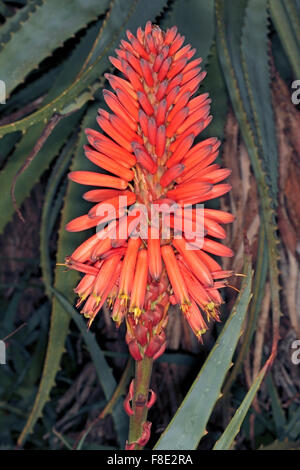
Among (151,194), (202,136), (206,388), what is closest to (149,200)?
(151,194)

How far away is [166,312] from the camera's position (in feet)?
2.01

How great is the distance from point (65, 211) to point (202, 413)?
529 millimetres

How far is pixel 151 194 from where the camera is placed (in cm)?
60

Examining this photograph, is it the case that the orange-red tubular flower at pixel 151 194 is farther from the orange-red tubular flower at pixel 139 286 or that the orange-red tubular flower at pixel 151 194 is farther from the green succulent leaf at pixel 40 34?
the green succulent leaf at pixel 40 34

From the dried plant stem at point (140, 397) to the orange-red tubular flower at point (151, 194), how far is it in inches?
0.7

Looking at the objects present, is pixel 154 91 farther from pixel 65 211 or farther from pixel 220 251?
pixel 65 211

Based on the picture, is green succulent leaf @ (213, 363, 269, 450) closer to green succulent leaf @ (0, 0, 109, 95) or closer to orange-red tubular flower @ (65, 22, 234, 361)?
orange-red tubular flower @ (65, 22, 234, 361)

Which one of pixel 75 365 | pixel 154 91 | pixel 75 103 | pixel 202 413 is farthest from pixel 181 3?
pixel 75 365

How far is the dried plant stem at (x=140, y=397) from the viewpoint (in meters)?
0.59

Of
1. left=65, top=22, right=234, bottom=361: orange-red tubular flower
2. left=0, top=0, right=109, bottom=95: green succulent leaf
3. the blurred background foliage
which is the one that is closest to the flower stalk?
left=65, top=22, right=234, bottom=361: orange-red tubular flower

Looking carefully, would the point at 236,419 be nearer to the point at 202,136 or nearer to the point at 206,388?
the point at 206,388

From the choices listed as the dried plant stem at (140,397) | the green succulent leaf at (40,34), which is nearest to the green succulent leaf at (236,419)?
the dried plant stem at (140,397)

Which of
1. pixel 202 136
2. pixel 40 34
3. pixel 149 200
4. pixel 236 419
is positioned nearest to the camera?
pixel 236 419

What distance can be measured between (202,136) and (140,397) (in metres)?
0.54
